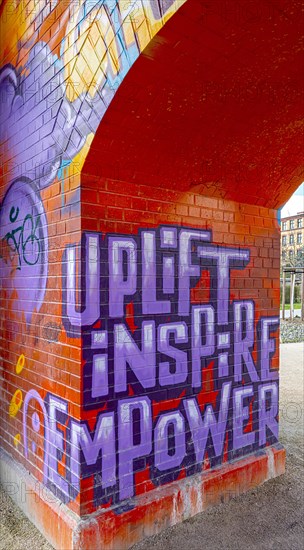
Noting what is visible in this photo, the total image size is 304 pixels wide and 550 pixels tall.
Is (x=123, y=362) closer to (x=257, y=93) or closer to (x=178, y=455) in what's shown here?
(x=178, y=455)

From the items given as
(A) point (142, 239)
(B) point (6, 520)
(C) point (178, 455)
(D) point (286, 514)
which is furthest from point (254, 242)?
(B) point (6, 520)

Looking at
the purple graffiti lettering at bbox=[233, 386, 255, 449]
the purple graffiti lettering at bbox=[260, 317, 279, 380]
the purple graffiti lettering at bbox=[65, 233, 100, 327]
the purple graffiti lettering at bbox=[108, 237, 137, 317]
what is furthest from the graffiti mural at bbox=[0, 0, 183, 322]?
the purple graffiti lettering at bbox=[260, 317, 279, 380]

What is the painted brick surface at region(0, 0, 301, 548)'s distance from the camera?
2213 millimetres

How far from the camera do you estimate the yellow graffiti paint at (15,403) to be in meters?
3.06

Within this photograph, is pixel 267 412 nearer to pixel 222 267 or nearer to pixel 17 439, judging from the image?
pixel 222 267

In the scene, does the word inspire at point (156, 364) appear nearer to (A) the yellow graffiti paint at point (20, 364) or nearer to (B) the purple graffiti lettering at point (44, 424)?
(B) the purple graffiti lettering at point (44, 424)

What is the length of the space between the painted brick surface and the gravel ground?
0.30 feet

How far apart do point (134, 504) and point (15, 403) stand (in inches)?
48.9

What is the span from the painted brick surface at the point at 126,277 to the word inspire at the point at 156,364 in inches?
0.4

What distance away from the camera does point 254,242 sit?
3.39 meters

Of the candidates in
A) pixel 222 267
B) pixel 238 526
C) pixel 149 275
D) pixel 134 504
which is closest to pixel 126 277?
pixel 149 275

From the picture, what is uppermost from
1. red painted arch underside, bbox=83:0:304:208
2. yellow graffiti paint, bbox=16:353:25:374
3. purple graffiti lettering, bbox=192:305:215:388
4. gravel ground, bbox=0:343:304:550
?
red painted arch underside, bbox=83:0:304:208

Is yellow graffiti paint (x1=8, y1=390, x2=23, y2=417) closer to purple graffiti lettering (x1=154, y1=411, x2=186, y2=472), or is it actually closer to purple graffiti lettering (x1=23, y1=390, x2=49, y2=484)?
purple graffiti lettering (x1=23, y1=390, x2=49, y2=484)

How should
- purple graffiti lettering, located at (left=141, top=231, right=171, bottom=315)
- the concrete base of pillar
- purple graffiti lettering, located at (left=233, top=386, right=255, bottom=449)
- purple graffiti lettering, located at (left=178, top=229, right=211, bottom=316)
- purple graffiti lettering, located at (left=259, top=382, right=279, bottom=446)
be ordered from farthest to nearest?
purple graffiti lettering, located at (left=259, top=382, right=279, bottom=446), purple graffiti lettering, located at (left=233, top=386, right=255, bottom=449), purple graffiti lettering, located at (left=178, top=229, right=211, bottom=316), purple graffiti lettering, located at (left=141, top=231, right=171, bottom=315), the concrete base of pillar
